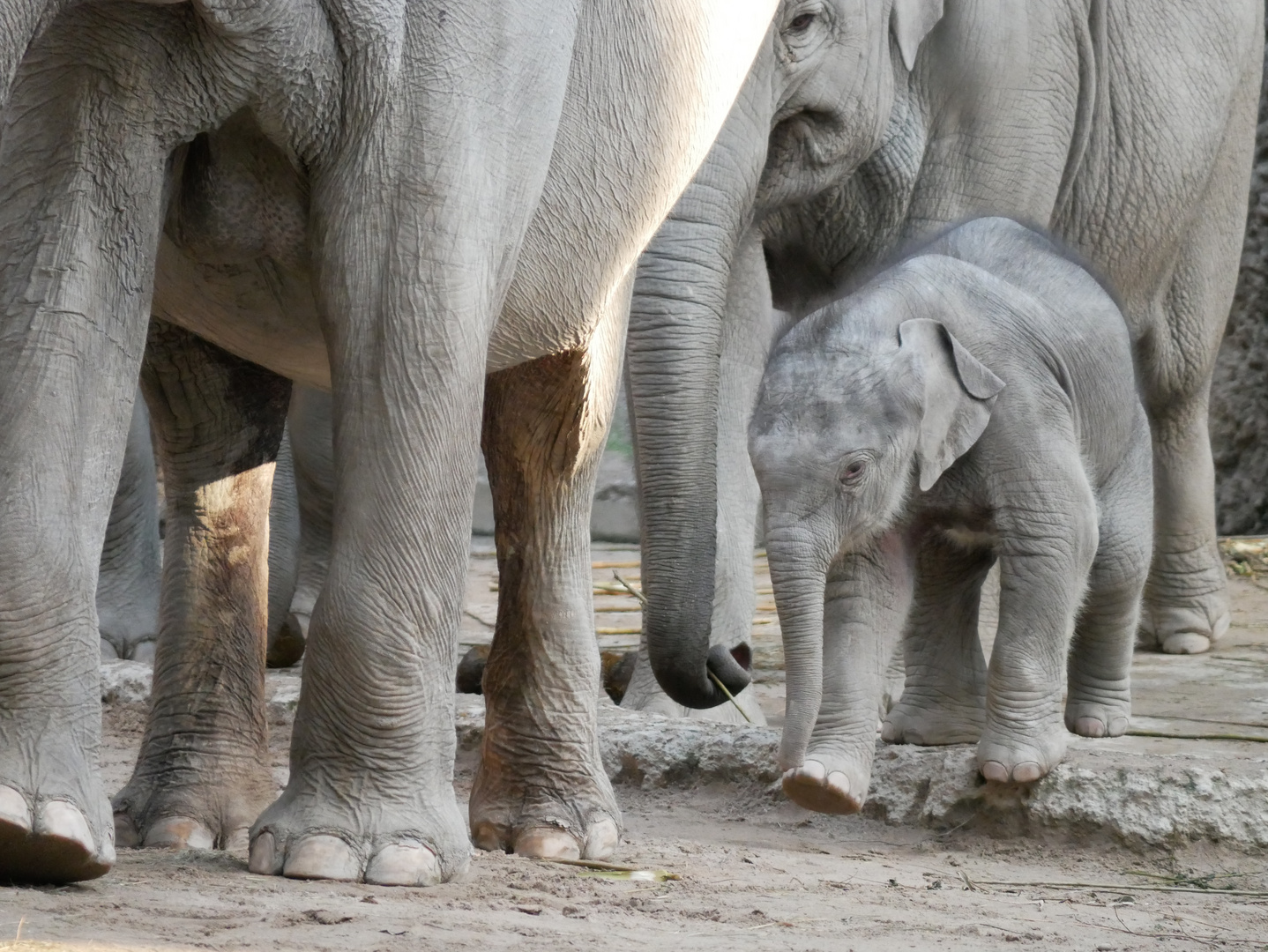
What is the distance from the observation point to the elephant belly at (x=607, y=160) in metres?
2.90

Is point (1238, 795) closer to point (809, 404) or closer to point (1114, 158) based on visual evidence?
point (809, 404)

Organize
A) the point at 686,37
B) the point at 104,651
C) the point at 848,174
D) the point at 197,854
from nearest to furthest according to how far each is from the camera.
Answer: the point at 197,854 → the point at 686,37 → the point at 848,174 → the point at 104,651

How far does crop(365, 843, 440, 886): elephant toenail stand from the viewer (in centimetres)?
256

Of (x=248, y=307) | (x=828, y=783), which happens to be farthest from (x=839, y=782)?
(x=248, y=307)

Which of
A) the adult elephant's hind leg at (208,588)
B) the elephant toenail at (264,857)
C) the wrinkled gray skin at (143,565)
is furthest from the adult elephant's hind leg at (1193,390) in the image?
the elephant toenail at (264,857)

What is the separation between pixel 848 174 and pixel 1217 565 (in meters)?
1.84

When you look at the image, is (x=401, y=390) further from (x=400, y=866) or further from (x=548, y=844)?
(x=548, y=844)

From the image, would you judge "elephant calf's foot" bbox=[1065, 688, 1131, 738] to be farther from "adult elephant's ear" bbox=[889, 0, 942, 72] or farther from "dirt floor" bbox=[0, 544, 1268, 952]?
"adult elephant's ear" bbox=[889, 0, 942, 72]

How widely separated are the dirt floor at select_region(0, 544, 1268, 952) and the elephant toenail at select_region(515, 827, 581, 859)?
0.32 feet

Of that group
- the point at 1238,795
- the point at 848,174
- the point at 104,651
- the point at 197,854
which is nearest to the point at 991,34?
the point at 848,174

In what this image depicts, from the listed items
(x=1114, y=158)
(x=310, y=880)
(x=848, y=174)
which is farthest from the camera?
(x=1114, y=158)

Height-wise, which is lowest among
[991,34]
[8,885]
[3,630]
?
[8,885]

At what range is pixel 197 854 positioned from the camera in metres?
2.77

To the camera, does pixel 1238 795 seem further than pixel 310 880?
Yes
